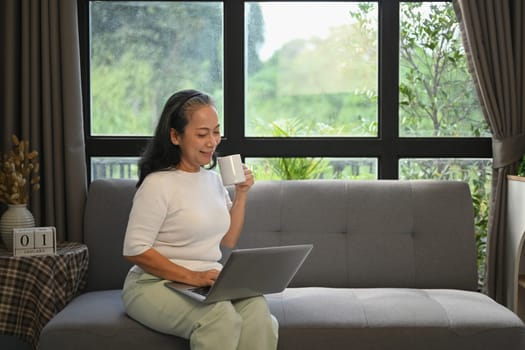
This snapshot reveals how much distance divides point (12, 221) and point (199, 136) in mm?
985

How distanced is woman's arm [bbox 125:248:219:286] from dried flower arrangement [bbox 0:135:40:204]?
0.82m

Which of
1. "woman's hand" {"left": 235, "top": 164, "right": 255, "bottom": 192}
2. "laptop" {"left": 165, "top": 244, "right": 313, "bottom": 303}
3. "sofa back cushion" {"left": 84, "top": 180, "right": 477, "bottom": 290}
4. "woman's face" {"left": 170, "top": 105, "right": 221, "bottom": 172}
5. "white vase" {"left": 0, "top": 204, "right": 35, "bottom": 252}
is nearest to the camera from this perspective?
"laptop" {"left": 165, "top": 244, "right": 313, "bottom": 303}

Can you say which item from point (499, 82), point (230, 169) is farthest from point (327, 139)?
point (230, 169)

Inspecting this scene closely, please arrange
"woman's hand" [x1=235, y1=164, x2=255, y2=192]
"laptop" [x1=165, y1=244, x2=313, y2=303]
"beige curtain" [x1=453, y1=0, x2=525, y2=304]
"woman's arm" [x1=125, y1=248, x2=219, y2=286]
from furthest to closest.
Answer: "beige curtain" [x1=453, y1=0, x2=525, y2=304], "woman's hand" [x1=235, y1=164, x2=255, y2=192], "woman's arm" [x1=125, y1=248, x2=219, y2=286], "laptop" [x1=165, y1=244, x2=313, y2=303]

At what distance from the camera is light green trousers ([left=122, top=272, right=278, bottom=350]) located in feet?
7.76

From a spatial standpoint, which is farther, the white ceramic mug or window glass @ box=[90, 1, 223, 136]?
window glass @ box=[90, 1, 223, 136]

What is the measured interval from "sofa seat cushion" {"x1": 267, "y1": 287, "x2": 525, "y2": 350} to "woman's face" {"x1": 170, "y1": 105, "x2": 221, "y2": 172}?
0.64 metres

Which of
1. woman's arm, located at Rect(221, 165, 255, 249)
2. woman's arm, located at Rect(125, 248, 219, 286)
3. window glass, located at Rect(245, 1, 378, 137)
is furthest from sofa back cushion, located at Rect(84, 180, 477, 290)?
woman's arm, located at Rect(125, 248, 219, 286)

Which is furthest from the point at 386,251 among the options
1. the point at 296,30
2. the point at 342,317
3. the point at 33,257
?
the point at 33,257

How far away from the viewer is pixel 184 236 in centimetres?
264

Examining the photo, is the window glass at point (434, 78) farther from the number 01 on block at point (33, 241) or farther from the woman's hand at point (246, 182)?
the number 01 on block at point (33, 241)

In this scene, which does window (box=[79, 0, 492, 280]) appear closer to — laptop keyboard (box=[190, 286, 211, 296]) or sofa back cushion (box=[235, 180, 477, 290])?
sofa back cushion (box=[235, 180, 477, 290])

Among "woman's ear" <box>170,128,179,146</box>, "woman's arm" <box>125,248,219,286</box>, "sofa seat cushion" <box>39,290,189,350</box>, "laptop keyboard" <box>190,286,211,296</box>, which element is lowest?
"sofa seat cushion" <box>39,290,189,350</box>

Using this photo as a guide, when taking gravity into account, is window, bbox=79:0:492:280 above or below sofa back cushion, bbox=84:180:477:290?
above
